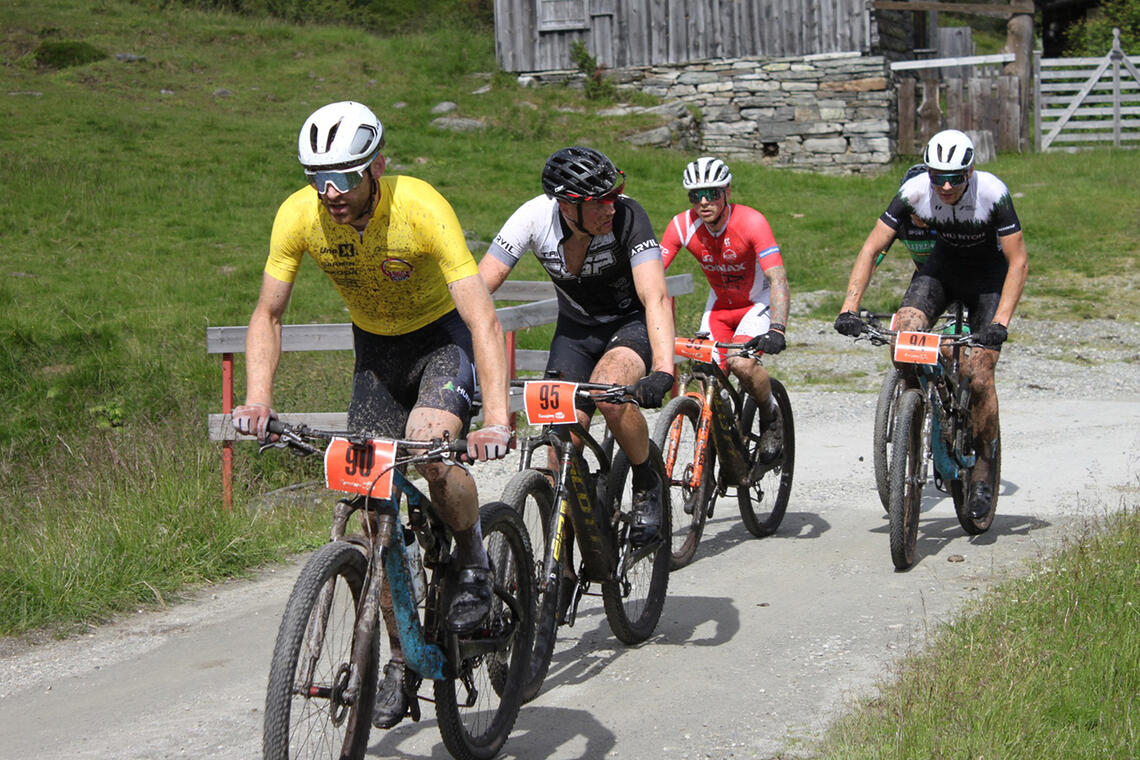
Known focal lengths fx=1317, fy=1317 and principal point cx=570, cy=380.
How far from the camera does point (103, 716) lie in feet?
17.5

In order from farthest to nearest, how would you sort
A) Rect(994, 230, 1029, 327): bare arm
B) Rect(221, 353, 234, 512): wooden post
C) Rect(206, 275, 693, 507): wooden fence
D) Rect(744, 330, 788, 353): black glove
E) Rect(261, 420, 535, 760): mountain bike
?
Rect(206, 275, 693, 507): wooden fence
Rect(221, 353, 234, 512): wooden post
Rect(994, 230, 1029, 327): bare arm
Rect(744, 330, 788, 353): black glove
Rect(261, 420, 535, 760): mountain bike

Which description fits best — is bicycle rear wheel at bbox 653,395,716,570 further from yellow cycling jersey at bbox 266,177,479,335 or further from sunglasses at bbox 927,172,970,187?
yellow cycling jersey at bbox 266,177,479,335

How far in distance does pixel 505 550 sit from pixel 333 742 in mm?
1141

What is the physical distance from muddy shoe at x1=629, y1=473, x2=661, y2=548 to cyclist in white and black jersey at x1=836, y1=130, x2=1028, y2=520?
1986 millimetres

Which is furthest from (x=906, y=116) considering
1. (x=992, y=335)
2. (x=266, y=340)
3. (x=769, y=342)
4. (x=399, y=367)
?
(x=266, y=340)

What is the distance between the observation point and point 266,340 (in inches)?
183

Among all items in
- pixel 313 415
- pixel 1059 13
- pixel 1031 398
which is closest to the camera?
pixel 313 415

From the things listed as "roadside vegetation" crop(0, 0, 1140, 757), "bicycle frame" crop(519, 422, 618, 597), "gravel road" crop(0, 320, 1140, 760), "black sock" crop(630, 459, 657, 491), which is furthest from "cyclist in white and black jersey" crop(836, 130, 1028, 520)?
"bicycle frame" crop(519, 422, 618, 597)

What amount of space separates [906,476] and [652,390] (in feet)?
8.38

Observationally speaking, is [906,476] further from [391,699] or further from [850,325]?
[391,699]

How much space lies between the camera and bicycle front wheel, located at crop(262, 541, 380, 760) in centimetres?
364

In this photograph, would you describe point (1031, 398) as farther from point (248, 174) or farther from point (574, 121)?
point (574, 121)

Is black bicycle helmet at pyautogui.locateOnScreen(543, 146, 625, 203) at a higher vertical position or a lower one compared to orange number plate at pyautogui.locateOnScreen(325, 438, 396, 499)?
higher

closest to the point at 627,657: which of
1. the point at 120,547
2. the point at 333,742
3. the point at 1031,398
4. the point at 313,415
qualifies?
the point at 333,742
